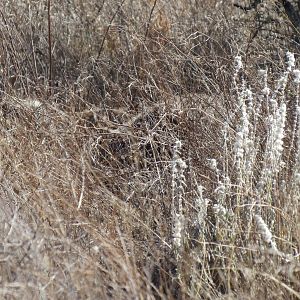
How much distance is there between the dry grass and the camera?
9.04ft

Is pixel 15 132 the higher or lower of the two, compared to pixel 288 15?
lower

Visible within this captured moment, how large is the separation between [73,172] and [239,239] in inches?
45.7

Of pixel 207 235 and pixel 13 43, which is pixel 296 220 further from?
pixel 13 43

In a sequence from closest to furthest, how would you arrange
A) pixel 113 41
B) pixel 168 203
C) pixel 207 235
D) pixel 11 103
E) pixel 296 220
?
pixel 296 220 < pixel 207 235 < pixel 168 203 < pixel 11 103 < pixel 113 41

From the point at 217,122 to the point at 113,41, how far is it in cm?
244

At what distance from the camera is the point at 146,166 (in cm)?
421

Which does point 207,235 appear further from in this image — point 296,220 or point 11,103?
point 11,103

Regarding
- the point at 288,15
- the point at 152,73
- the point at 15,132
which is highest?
the point at 288,15

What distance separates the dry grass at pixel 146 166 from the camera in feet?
9.04

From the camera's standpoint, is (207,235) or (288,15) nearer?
(207,235)

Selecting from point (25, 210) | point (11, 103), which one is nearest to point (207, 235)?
point (25, 210)

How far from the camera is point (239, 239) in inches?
118

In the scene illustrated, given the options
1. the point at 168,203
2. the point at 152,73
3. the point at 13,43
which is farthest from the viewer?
the point at 13,43

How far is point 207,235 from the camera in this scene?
317cm
